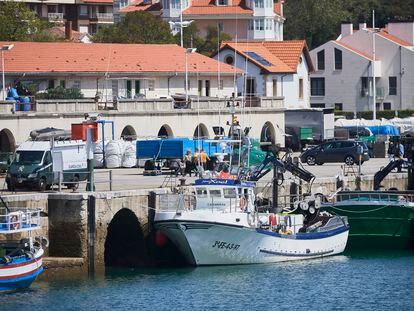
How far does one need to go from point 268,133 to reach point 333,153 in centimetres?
1113

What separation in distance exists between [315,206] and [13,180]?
11.2 m

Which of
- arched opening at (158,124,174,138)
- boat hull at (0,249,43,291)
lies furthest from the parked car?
boat hull at (0,249,43,291)

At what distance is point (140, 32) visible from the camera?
114 meters

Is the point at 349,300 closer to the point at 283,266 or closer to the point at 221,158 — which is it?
the point at 283,266

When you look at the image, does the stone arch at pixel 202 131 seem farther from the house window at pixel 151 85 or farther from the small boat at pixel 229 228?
the small boat at pixel 229 228

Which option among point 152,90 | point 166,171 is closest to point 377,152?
point 152,90

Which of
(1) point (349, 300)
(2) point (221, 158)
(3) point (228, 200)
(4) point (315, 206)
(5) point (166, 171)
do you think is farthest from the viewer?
(5) point (166, 171)

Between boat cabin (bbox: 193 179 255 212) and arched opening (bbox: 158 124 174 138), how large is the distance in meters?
27.5

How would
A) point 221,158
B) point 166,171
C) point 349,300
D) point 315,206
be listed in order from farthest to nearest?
point 166,171 → point 221,158 → point 315,206 → point 349,300

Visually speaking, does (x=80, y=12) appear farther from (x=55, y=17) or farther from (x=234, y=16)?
(x=234, y=16)

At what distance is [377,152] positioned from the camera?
86875mm

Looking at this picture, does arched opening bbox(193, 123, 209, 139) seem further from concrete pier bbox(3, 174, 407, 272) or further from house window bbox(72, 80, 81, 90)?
concrete pier bbox(3, 174, 407, 272)

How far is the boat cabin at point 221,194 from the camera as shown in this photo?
54.8 metres

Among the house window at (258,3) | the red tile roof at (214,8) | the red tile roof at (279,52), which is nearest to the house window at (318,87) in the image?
the red tile roof at (279,52)
